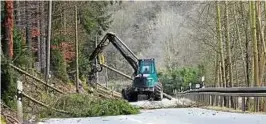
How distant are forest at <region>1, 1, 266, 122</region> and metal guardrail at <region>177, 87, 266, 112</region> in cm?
130

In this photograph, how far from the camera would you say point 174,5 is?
130375 mm

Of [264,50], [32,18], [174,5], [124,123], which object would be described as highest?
[174,5]

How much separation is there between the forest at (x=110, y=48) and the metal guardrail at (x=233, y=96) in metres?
1.30

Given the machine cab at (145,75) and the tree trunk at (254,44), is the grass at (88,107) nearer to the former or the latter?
the tree trunk at (254,44)

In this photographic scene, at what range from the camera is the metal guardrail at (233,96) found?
2255cm

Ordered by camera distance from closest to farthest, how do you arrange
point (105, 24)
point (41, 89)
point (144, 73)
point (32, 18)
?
point (41, 89)
point (144, 73)
point (32, 18)
point (105, 24)

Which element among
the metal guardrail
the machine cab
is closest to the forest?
the metal guardrail

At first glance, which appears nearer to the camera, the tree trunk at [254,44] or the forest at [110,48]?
the tree trunk at [254,44]

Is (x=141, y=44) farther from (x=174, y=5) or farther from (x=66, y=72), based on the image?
(x=66, y=72)

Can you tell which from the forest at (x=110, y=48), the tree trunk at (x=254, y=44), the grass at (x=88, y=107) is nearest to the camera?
the grass at (x=88, y=107)

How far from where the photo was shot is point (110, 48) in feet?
348

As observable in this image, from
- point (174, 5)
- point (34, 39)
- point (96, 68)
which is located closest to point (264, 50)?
point (96, 68)

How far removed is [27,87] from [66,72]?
19631 millimetres

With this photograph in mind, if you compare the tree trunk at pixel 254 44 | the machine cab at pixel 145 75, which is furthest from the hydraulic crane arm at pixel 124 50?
the tree trunk at pixel 254 44
